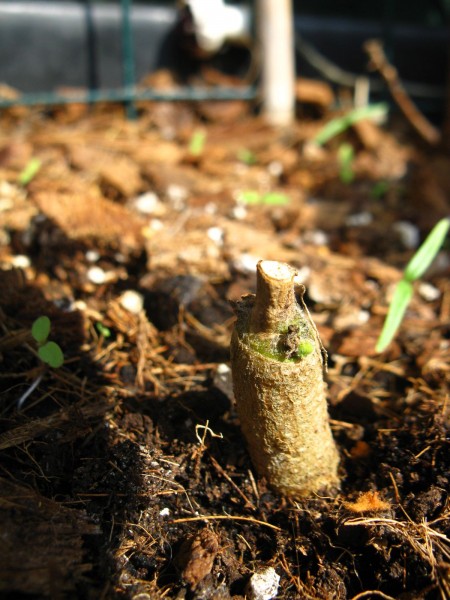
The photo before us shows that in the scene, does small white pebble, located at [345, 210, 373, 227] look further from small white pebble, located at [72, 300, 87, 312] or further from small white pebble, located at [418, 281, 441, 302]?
small white pebble, located at [72, 300, 87, 312]

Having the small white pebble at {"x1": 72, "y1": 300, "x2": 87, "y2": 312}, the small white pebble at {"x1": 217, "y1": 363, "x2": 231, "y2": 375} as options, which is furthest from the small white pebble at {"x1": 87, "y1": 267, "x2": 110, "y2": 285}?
the small white pebble at {"x1": 217, "y1": 363, "x2": 231, "y2": 375}

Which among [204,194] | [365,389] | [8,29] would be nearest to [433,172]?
[204,194]

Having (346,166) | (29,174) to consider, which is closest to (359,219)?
(346,166)

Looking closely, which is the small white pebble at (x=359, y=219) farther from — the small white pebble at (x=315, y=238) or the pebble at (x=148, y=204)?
the pebble at (x=148, y=204)

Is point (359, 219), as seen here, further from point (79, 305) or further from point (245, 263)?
point (79, 305)

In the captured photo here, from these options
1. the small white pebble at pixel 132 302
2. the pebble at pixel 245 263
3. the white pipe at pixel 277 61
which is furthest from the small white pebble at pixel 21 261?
the white pipe at pixel 277 61
